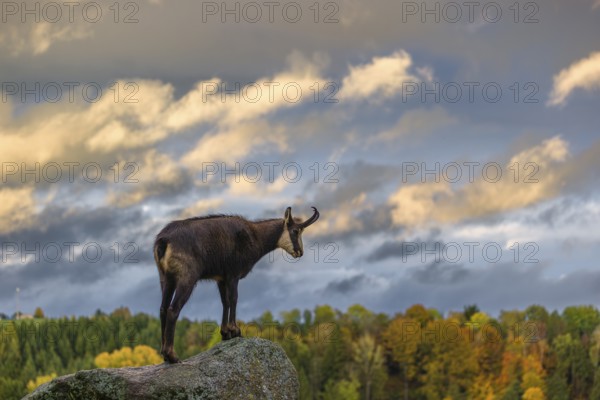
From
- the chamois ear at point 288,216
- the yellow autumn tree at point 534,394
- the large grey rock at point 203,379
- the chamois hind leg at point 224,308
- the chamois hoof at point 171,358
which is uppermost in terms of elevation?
the chamois ear at point 288,216

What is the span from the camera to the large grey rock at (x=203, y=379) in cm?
2205

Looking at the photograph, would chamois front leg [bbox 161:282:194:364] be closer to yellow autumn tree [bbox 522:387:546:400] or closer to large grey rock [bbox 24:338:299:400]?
large grey rock [bbox 24:338:299:400]

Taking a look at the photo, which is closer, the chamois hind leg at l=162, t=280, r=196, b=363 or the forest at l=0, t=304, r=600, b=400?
the chamois hind leg at l=162, t=280, r=196, b=363

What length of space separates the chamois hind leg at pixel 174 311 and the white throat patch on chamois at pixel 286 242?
346cm

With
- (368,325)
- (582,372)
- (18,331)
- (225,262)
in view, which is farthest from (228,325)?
(18,331)

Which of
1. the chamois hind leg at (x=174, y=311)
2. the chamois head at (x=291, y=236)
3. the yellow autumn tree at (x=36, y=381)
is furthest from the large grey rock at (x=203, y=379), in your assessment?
the yellow autumn tree at (x=36, y=381)

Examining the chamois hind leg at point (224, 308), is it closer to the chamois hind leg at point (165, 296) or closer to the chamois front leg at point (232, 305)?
the chamois front leg at point (232, 305)

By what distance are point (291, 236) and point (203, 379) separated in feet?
16.3

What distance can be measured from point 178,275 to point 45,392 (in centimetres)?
433

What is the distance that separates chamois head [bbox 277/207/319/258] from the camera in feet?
83.4

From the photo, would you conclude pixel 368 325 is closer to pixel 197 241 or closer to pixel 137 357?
pixel 137 357

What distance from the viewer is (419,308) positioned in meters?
174

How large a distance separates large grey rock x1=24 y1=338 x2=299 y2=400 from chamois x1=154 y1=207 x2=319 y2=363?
68cm

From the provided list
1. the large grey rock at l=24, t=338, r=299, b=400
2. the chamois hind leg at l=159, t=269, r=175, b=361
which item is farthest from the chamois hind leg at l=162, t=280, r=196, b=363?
the large grey rock at l=24, t=338, r=299, b=400
